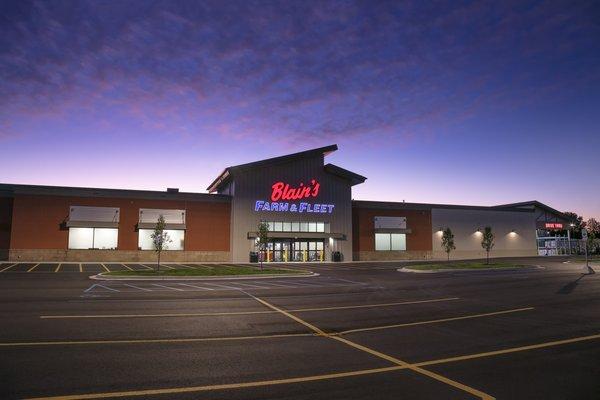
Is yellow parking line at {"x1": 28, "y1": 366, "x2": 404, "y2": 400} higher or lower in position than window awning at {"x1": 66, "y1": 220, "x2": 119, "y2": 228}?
lower

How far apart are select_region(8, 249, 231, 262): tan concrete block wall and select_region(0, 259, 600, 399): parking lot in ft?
86.8

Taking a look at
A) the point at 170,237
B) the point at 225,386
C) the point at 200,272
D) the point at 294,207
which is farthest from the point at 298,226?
the point at 225,386

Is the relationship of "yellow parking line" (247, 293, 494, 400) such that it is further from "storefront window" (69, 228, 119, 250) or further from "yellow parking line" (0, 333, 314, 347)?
"storefront window" (69, 228, 119, 250)

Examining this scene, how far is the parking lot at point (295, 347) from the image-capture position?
6527 mm

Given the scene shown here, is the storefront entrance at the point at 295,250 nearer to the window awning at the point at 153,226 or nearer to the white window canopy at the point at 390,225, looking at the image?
the white window canopy at the point at 390,225

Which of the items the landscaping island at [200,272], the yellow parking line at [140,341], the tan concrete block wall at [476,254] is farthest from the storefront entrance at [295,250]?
the yellow parking line at [140,341]

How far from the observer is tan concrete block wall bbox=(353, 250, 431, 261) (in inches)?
2147


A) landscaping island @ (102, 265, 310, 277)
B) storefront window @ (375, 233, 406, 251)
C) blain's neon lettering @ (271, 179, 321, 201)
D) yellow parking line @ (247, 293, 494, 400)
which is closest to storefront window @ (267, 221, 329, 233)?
blain's neon lettering @ (271, 179, 321, 201)

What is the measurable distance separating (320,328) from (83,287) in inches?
557

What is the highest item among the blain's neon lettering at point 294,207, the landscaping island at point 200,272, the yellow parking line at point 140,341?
the blain's neon lettering at point 294,207

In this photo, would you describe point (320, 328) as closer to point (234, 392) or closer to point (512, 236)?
point (234, 392)

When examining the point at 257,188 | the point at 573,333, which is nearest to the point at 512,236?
the point at 257,188

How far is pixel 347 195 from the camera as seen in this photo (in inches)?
2111

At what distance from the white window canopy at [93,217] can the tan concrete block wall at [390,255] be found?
28556 mm
